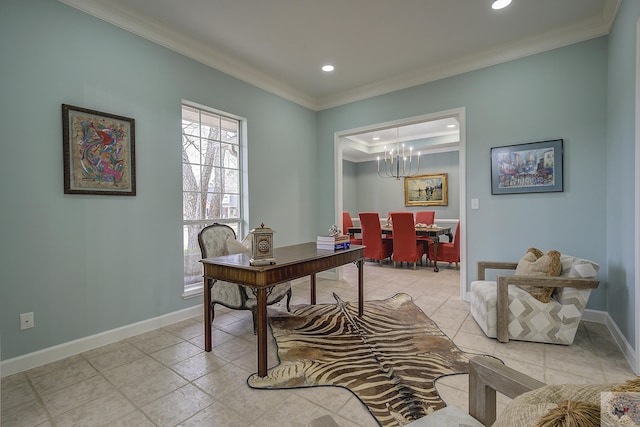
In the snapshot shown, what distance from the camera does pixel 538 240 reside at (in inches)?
130

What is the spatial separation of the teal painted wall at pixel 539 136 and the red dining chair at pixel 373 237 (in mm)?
2306

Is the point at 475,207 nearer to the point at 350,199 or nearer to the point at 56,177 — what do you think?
the point at 56,177

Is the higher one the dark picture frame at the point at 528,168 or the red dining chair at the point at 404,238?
the dark picture frame at the point at 528,168

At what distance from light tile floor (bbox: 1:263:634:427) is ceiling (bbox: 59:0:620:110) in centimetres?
289

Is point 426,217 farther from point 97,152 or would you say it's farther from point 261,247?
point 97,152

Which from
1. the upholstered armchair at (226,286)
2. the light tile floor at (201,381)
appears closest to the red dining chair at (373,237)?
the light tile floor at (201,381)

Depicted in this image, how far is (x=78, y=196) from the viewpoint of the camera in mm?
2488

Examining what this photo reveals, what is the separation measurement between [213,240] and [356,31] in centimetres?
259

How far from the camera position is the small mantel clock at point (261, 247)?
210 centimetres

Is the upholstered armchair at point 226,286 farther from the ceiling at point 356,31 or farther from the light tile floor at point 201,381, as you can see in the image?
the ceiling at point 356,31

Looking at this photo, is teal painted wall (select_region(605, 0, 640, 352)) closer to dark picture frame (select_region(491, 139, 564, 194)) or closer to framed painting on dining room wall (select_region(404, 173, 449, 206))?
dark picture frame (select_region(491, 139, 564, 194))

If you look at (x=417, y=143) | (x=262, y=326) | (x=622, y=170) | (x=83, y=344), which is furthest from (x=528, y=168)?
(x=83, y=344)

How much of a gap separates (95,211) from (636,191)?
4.16m

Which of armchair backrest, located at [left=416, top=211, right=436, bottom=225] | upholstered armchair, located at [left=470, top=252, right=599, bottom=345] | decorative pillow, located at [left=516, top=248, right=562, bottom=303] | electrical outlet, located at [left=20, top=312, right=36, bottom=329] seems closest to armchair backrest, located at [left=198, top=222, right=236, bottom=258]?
electrical outlet, located at [left=20, top=312, right=36, bottom=329]
